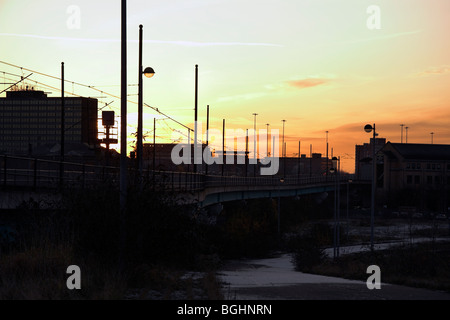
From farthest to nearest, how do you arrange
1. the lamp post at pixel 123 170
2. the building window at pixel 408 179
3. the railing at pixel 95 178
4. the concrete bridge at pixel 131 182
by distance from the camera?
the building window at pixel 408 179
the concrete bridge at pixel 131 182
the railing at pixel 95 178
the lamp post at pixel 123 170

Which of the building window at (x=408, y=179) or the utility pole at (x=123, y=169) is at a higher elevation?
the utility pole at (x=123, y=169)

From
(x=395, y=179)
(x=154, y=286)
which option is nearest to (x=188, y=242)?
(x=154, y=286)

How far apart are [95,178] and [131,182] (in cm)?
912

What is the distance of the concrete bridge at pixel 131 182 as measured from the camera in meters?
22.6

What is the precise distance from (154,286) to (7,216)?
35.7 ft

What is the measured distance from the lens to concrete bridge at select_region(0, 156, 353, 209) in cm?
2262

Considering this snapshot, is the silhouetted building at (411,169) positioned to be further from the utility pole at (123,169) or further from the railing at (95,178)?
the utility pole at (123,169)

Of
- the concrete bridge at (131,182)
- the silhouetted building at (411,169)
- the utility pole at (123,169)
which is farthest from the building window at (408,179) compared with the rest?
the utility pole at (123,169)

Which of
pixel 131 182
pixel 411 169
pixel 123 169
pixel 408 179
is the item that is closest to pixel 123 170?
pixel 123 169

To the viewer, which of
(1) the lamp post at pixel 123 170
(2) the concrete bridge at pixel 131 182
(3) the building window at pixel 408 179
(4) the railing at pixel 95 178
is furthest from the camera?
(3) the building window at pixel 408 179

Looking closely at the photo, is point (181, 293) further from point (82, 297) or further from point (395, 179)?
point (395, 179)

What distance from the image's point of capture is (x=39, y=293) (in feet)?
40.5

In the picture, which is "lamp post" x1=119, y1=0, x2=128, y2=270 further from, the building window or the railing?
the building window

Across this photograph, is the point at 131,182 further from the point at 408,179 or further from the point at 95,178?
the point at 408,179
